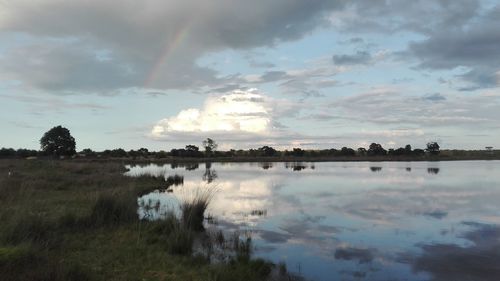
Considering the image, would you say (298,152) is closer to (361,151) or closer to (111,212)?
(361,151)

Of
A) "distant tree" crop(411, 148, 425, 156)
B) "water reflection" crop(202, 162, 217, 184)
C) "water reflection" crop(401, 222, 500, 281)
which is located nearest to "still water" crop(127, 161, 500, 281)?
"water reflection" crop(401, 222, 500, 281)

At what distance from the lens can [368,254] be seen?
463 inches

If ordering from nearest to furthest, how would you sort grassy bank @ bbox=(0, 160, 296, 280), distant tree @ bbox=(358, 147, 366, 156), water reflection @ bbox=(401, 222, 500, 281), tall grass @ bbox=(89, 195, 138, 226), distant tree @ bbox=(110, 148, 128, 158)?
grassy bank @ bbox=(0, 160, 296, 280) → water reflection @ bbox=(401, 222, 500, 281) → tall grass @ bbox=(89, 195, 138, 226) → distant tree @ bbox=(110, 148, 128, 158) → distant tree @ bbox=(358, 147, 366, 156)

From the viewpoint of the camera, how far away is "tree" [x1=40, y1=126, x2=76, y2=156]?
9662 centimetres

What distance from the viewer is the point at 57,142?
97.5 m

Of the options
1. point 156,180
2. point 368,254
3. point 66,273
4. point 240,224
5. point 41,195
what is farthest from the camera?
point 156,180

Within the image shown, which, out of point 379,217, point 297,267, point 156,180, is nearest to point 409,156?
point 156,180

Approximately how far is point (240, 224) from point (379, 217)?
6.18 metres

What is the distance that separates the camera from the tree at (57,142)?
9662 centimetres

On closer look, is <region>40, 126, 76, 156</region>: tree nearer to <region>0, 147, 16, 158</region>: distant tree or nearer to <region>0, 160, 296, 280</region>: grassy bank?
<region>0, 147, 16, 158</region>: distant tree

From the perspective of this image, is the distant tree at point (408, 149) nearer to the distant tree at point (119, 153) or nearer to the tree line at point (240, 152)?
the tree line at point (240, 152)

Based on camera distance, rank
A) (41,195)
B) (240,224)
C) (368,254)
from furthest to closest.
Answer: (41,195) < (240,224) < (368,254)

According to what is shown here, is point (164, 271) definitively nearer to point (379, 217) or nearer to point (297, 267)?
point (297, 267)

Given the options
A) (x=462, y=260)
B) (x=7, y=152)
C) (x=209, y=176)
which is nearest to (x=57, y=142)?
(x=7, y=152)
